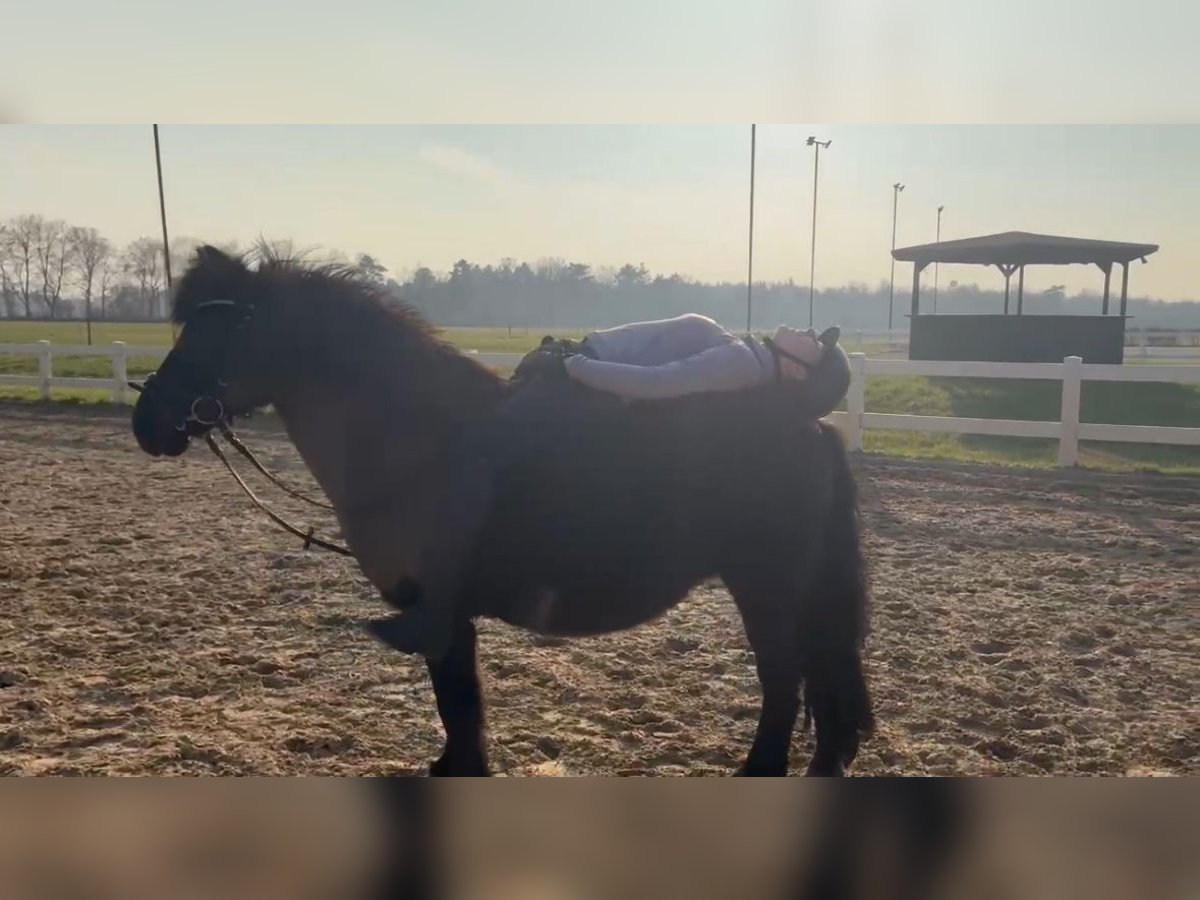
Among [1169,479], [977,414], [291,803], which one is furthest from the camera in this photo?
[977,414]

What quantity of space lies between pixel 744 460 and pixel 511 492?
76 centimetres

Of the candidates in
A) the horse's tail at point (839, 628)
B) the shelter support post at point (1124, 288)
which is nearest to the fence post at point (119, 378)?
the horse's tail at point (839, 628)

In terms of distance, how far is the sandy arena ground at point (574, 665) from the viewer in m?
3.06

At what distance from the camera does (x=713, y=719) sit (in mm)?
3318

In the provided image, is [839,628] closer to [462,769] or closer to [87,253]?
[462,769]

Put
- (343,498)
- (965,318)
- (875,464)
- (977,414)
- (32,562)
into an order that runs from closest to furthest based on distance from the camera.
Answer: (343,498) → (32,562) → (875,464) → (977,414) → (965,318)

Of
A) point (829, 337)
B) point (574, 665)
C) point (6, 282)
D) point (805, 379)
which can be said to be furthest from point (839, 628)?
point (6, 282)

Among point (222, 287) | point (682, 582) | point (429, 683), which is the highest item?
point (222, 287)

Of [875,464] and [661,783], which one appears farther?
[875,464]

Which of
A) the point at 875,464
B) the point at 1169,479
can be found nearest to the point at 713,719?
the point at 875,464

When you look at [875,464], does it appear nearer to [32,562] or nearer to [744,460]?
[744,460]

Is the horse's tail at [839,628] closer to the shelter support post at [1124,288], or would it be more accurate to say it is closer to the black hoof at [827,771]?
the black hoof at [827,771]

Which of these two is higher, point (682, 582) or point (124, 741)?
point (682, 582)

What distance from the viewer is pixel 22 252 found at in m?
2.97
